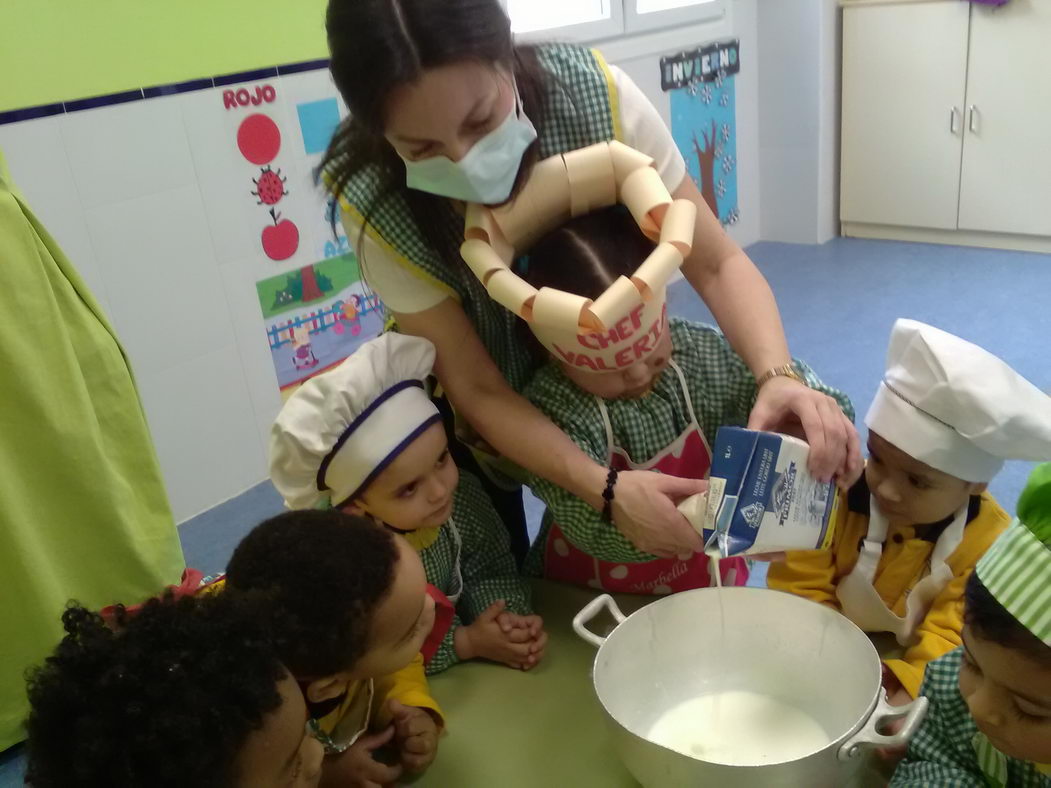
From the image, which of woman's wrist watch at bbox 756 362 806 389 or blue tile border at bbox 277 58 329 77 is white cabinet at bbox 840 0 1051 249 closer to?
blue tile border at bbox 277 58 329 77

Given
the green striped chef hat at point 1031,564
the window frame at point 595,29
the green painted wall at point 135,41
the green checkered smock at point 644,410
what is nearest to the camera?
the green striped chef hat at point 1031,564

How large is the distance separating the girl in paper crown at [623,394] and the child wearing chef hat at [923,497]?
80mm

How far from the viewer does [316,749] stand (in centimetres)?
70

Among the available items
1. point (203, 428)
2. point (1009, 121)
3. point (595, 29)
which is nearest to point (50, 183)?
point (203, 428)

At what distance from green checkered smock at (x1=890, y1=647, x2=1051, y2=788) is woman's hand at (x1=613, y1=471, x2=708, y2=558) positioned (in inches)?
8.9

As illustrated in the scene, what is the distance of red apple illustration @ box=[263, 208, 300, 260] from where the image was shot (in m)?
2.13

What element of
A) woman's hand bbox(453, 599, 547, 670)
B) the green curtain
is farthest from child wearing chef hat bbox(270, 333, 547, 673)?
the green curtain

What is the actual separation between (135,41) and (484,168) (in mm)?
1276

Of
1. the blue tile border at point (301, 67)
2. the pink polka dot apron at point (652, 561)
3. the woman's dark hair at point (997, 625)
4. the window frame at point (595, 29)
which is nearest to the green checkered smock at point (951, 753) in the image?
the woman's dark hair at point (997, 625)

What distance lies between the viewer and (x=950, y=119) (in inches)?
126

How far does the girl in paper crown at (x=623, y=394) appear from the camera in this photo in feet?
2.96

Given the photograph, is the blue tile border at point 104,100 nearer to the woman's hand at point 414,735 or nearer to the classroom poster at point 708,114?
the woman's hand at point 414,735

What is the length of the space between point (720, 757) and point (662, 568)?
0.28m

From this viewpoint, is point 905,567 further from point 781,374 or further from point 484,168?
point 484,168
